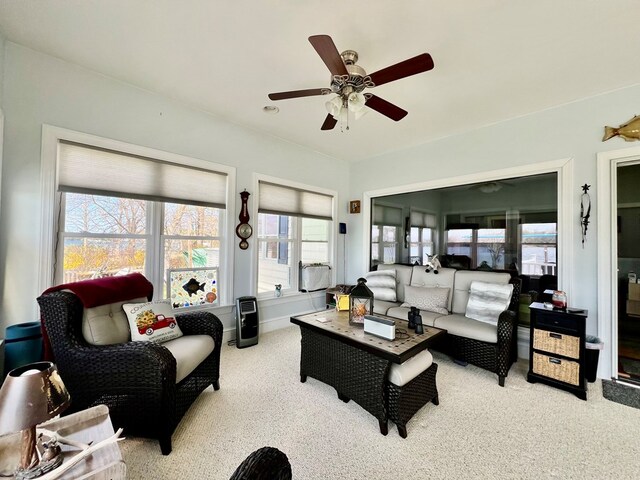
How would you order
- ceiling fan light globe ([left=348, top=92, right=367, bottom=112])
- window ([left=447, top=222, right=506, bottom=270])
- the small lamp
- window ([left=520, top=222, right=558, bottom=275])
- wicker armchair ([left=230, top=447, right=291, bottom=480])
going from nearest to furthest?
wicker armchair ([left=230, top=447, right=291, bottom=480]) → the small lamp → ceiling fan light globe ([left=348, top=92, right=367, bottom=112]) → window ([left=520, top=222, right=558, bottom=275]) → window ([left=447, top=222, right=506, bottom=270])

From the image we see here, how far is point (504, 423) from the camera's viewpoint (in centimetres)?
201

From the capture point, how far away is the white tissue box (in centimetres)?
206

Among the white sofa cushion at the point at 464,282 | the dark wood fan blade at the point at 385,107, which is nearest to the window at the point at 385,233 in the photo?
the white sofa cushion at the point at 464,282

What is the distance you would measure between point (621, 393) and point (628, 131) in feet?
8.15

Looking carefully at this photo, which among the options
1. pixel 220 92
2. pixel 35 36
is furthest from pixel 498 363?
pixel 35 36

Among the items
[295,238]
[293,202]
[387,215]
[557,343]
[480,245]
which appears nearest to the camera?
[557,343]

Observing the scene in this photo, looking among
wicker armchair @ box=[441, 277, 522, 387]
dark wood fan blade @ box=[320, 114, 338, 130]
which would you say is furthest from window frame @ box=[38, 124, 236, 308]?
wicker armchair @ box=[441, 277, 522, 387]

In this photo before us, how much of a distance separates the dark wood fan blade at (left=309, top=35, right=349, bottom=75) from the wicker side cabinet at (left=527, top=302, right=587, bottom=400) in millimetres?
2852

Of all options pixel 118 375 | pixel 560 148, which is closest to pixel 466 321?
pixel 560 148

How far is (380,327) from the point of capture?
212cm

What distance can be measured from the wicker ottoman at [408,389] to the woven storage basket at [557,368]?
130cm

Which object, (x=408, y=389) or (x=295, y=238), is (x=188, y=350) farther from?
(x=295, y=238)

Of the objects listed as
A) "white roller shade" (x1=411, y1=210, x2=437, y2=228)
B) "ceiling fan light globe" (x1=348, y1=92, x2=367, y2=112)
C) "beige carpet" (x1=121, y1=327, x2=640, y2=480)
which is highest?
"ceiling fan light globe" (x1=348, y1=92, x2=367, y2=112)

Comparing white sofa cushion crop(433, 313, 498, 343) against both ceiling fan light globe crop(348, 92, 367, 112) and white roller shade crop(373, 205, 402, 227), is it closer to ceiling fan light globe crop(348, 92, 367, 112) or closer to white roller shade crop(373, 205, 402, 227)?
white roller shade crop(373, 205, 402, 227)
